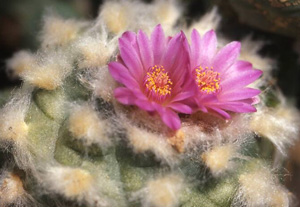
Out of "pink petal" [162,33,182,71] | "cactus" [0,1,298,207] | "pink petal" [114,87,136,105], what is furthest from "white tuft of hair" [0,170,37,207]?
"pink petal" [162,33,182,71]

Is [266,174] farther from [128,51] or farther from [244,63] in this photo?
[128,51]

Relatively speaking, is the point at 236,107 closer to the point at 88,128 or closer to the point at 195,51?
the point at 195,51

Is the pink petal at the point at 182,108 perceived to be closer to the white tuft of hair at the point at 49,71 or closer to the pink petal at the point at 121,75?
the pink petal at the point at 121,75

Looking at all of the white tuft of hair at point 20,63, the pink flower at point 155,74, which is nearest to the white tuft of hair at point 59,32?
the white tuft of hair at point 20,63

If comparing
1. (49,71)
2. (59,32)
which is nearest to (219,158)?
(49,71)

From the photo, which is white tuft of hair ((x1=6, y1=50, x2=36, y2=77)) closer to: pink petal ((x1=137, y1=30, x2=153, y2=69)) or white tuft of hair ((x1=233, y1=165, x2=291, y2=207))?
pink petal ((x1=137, y1=30, x2=153, y2=69))
